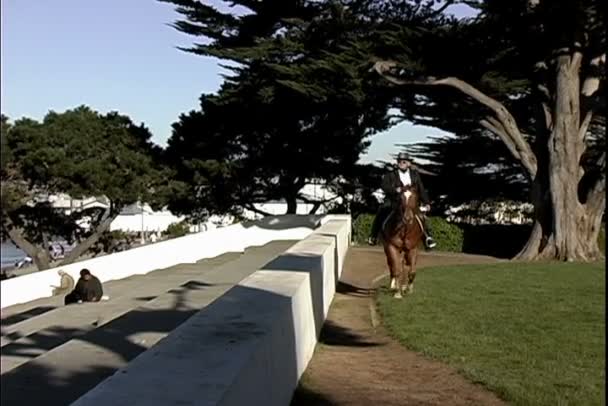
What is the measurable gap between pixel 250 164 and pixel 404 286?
2790cm

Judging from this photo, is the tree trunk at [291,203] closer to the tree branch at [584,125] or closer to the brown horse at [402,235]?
the tree branch at [584,125]

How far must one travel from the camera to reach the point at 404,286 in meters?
16.5

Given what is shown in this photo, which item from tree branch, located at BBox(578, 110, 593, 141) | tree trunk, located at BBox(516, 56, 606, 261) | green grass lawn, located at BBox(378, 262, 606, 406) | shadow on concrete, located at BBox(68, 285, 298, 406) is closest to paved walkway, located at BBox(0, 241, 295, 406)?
shadow on concrete, located at BBox(68, 285, 298, 406)

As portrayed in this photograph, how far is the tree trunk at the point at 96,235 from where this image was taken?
1704 inches

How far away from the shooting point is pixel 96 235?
4434cm

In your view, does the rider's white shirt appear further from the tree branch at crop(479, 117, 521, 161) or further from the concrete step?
the tree branch at crop(479, 117, 521, 161)

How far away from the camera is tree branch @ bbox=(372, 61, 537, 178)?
29.0m

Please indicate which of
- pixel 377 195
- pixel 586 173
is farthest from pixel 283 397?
pixel 377 195

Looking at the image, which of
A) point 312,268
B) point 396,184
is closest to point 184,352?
point 312,268

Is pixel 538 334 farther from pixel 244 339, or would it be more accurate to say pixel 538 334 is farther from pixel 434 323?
Answer: pixel 244 339

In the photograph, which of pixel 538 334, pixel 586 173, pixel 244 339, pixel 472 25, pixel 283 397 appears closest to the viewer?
pixel 244 339

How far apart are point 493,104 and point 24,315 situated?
1600 cm

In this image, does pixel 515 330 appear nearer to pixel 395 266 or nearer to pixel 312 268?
pixel 312 268

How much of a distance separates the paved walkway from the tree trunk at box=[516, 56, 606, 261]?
35.5ft
